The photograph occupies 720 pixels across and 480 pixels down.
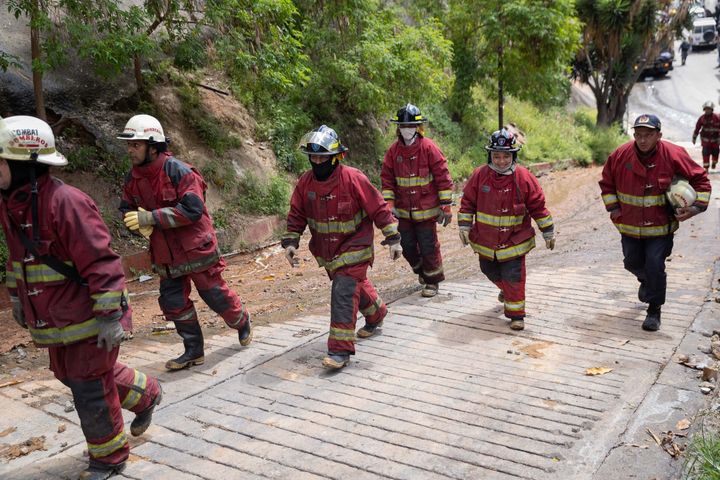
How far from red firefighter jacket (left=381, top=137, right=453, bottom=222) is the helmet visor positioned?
1863 millimetres

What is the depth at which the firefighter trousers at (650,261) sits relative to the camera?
236 inches

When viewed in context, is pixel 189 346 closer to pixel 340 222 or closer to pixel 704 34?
pixel 340 222

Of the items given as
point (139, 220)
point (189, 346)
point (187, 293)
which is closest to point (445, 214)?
point (187, 293)

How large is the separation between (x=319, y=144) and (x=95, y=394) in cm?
253

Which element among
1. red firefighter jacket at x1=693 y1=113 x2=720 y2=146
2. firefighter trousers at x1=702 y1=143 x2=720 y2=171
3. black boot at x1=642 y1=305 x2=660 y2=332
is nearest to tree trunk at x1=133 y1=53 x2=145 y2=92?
black boot at x1=642 y1=305 x2=660 y2=332

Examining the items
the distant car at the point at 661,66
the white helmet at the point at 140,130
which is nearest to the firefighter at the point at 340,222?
the white helmet at the point at 140,130

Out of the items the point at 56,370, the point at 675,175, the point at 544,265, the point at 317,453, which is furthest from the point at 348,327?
the point at 544,265

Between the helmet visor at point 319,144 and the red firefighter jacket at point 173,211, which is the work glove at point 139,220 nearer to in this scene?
the red firefighter jacket at point 173,211

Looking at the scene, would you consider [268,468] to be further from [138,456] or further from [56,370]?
[56,370]

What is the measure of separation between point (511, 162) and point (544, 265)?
9.08 ft

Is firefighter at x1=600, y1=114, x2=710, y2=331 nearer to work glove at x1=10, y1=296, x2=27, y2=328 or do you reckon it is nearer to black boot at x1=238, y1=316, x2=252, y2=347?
black boot at x1=238, y1=316, x2=252, y2=347

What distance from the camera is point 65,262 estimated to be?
3.75 meters

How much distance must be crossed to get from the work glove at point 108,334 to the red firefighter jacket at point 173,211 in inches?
60.4

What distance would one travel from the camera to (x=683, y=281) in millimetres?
7410
